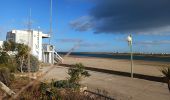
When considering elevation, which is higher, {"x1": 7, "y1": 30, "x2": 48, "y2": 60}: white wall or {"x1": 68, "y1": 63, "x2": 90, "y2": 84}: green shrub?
{"x1": 7, "y1": 30, "x2": 48, "y2": 60}: white wall

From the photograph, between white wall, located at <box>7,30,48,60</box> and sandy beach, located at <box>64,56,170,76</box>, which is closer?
sandy beach, located at <box>64,56,170,76</box>

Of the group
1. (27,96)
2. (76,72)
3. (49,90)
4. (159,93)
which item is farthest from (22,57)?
(27,96)

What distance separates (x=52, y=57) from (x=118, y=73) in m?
15.5

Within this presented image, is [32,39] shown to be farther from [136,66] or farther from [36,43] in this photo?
[136,66]

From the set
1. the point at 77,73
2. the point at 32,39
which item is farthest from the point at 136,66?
the point at 77,73

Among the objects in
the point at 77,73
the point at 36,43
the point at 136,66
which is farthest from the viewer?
the point at 136,66

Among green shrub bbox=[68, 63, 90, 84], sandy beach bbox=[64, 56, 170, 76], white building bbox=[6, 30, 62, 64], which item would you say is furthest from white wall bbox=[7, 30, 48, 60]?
green shrub bbox=[68, 63, 90, 84]

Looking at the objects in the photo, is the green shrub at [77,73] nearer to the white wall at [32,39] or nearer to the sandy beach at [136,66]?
the sandy beach at [136,66]

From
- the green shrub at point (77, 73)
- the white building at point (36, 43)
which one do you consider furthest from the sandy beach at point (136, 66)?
the green shrub at point (77, 73)

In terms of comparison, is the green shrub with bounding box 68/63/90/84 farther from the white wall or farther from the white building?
the white wall

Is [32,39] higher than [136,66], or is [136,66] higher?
[32,39]

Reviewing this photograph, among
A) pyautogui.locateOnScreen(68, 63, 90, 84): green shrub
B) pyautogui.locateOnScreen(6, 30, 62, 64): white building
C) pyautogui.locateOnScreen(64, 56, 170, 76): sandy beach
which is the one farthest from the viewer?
pyautogui.locateOnScreen(6, 30, 62, 64): white building

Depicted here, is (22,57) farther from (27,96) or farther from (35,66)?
(27,96)

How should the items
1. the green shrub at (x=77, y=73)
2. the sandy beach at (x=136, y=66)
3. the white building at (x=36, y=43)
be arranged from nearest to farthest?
the green shrub at (x=77, y=73), the sandy beach at (x=136, y=66), the white building at (x=36, y=43)
